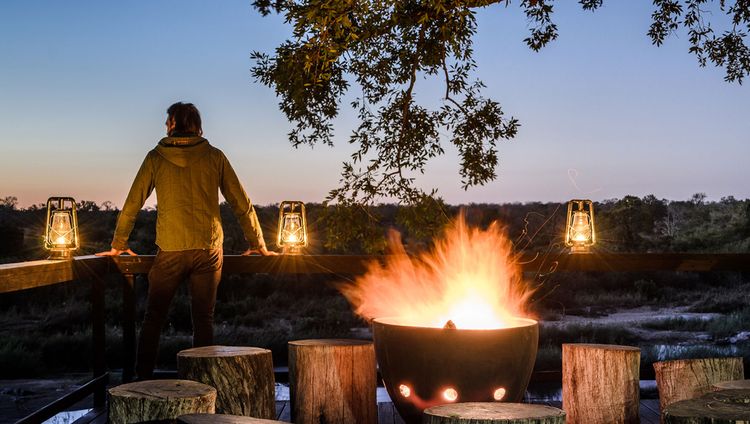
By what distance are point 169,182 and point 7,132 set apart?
6.83 meters

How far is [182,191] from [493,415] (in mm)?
2246

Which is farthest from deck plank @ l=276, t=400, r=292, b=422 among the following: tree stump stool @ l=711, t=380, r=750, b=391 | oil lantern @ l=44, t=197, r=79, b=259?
tree stump stool @ l=711, t=380, r=750, b=391

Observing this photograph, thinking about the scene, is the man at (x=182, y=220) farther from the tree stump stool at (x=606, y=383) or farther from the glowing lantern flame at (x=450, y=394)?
the tree stump stool at (x=606, y=383)

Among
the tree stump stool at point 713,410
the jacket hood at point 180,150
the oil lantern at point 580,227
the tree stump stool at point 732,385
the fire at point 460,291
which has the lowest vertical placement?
the tree stump stool at point 732,385

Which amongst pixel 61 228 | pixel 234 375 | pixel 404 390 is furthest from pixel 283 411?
pixel 61 228

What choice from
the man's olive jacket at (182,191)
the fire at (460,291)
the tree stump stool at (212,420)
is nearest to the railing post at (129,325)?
the man's olive jacket at (182,191)

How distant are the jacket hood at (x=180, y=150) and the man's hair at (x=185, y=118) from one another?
52 mm

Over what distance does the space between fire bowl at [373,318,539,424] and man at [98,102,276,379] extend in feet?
3.54

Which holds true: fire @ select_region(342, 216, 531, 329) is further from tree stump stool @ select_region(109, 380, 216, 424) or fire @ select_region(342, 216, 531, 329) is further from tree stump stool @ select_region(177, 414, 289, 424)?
tree stump stool @ select_region(177, 414, 289, 424)

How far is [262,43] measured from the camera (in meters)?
6.56

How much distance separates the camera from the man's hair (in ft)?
13.7

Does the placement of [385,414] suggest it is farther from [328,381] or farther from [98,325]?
[98,325]

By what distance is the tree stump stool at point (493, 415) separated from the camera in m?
2.48

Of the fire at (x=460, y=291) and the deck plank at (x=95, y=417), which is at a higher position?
the fire at (x=460, y=291)
